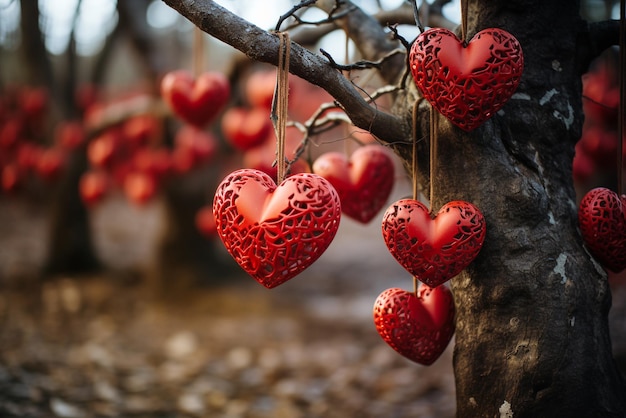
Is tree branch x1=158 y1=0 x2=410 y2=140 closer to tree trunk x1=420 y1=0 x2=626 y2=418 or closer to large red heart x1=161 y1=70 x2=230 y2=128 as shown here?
tree trunk x1=420 y1=0 x2=626 y2=418

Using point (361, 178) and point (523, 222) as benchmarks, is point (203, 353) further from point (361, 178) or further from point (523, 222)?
point (523, 222)

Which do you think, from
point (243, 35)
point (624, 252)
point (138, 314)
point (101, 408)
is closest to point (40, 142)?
point (138, 314)

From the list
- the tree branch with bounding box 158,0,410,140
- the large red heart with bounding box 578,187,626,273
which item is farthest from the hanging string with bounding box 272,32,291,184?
the large red heart with bounding box 578,187,626,273

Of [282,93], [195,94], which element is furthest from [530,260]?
[195,94]

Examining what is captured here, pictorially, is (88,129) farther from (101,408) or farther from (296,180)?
(296,180)

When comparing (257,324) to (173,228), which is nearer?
(257,324)

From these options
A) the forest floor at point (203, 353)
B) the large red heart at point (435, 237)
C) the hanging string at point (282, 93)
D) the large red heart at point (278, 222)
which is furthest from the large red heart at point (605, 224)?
the forest floor at point (203, 353)

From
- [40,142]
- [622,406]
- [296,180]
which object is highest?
[40,142]
